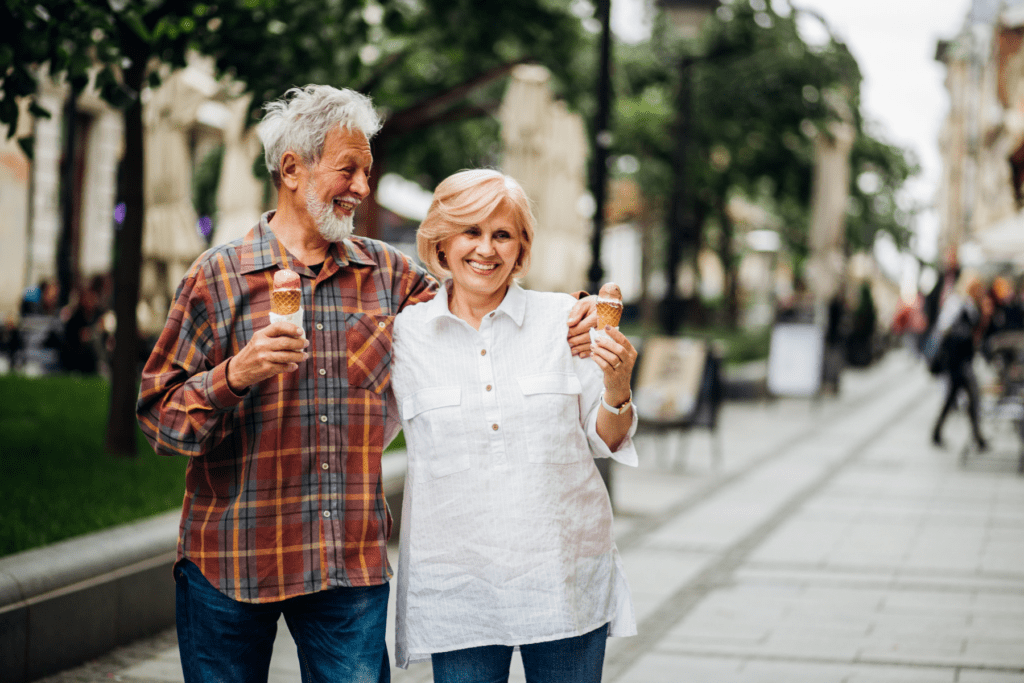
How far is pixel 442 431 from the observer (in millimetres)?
2514

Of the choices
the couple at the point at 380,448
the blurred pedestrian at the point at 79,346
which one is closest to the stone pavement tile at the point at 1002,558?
the couple at the point at 380,448

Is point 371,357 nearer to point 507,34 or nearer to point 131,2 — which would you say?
point 131,2

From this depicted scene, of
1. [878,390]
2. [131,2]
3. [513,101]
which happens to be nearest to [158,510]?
[131,2]

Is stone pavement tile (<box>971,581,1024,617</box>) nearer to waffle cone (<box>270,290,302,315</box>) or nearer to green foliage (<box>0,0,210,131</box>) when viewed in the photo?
waffle cone (<box>270,290,302,315</box>)

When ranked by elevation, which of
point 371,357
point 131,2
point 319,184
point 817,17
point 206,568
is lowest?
point 206,568

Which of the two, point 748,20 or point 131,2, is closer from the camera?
point 131,2

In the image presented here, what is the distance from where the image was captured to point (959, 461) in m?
11.8

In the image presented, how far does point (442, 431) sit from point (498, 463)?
14 cm

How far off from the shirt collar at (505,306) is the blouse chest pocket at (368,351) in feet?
0.37

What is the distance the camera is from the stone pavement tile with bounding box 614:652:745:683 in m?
4.80

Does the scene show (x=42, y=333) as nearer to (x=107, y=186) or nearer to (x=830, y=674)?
(x=107, y=186)

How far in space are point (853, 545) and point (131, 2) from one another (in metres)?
5.35

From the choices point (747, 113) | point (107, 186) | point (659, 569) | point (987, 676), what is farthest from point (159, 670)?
point (107, 186)

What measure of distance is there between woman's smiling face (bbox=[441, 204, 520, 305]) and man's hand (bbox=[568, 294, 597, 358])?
0.60 feet
